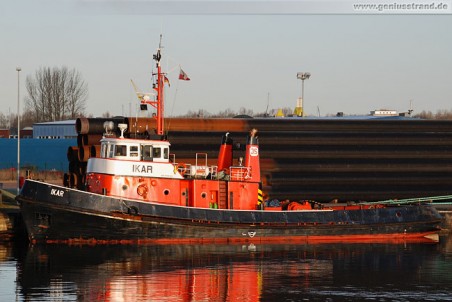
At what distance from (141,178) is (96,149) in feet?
17.6

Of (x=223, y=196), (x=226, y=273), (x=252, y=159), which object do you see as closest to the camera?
(x=226, y=273)

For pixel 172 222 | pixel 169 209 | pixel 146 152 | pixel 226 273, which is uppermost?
pixel 146 152

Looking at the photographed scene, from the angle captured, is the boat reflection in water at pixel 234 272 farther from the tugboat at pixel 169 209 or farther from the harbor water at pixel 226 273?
the tugboat at pixel 169 209

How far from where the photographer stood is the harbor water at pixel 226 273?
99.5 feet

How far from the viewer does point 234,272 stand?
114 feet

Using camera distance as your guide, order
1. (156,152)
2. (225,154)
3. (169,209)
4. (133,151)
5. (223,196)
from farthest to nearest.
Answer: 1. (225,154)
2. (223,196)
3. (156,152)
4. (133,151)
5. (169,209)

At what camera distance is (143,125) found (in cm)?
4716

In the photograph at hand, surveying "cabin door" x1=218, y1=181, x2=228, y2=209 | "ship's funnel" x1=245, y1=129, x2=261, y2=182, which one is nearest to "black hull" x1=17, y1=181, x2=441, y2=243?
"cabin door" x1=218, y1=181, x2=228, y2=209

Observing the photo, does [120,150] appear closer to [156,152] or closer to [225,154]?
[156,152]

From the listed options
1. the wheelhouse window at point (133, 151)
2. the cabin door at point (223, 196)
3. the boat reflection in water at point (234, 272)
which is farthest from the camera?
the cabin door at point (223, 196)

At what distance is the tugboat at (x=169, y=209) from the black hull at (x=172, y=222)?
4 cm

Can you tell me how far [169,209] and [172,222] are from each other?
24.5 inches

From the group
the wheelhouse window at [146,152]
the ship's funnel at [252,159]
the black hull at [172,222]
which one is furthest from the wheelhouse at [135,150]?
the ship's funnel at [252,159]

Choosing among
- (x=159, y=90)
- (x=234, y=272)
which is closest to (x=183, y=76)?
(x=159, y=90)
